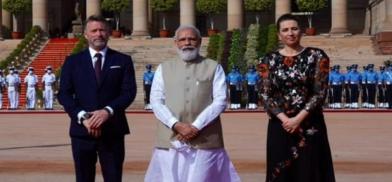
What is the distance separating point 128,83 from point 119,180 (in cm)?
105

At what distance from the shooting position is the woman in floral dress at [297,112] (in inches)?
380

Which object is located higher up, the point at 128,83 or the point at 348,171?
the point at 128,83

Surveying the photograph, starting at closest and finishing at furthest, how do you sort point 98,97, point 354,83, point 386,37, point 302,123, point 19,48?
point 302,123, point 98,97, point 354,83, point 386,37, point 19,48

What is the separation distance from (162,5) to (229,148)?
43.8 meters

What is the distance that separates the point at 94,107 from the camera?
10109 millimetres

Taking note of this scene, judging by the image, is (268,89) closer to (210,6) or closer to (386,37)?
(386,37)

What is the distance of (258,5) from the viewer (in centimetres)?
6159

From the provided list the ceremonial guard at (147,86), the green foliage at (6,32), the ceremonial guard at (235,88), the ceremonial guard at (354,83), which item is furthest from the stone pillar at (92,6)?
the ceremonial guard at (354,83)

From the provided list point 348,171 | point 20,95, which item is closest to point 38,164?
point 348,171

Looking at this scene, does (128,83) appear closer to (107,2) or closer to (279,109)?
(279,109)

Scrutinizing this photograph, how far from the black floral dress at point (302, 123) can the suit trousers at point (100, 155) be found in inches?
64.6

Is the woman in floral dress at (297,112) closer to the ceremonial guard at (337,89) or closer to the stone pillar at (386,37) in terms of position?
the ceremonial guard at (337,89)

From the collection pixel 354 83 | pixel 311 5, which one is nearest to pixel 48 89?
pixel 354 83

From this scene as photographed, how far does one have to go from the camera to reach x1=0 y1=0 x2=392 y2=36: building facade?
57969 mm
